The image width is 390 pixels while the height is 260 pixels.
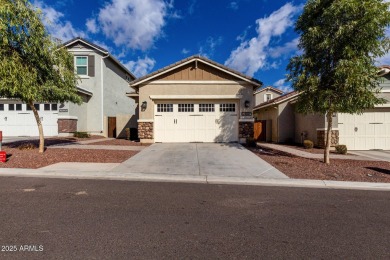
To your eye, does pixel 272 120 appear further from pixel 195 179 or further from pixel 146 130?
pixel 195 179

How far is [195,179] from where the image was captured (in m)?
6.64

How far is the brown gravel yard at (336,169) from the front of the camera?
23.0 feet

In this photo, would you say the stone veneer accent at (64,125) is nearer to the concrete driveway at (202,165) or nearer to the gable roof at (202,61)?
the gable roof at (202,61)

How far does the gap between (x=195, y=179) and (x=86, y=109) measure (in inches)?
664

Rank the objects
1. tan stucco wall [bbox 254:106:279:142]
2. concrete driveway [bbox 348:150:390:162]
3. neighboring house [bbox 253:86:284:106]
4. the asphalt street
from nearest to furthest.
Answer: the asphalt street, concrete driveway [bbox 348:150:390:162], tan stucco wall [bbox 254:106:279:142], neighboring house [bbox 253:86:284:106]

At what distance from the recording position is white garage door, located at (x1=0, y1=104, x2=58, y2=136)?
1838 centimetres

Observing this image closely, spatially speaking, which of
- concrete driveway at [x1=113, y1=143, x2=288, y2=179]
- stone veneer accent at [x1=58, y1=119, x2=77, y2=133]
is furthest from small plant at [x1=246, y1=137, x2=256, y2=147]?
stone veneer accent at [x1=58, y1=119, x2=77, y2=133]

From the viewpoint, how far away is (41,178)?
6582mm

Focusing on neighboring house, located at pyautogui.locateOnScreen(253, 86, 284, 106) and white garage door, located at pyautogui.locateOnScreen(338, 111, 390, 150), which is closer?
white garage door, located at pyautogui.locateOnScreen(338, 111, 390, 150)

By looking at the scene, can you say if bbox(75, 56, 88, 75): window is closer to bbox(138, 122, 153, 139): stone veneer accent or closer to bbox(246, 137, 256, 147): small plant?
bbox(138, 122, 153, 139): stone veneer accent

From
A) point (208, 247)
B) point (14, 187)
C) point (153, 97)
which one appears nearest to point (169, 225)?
point (208, 247)

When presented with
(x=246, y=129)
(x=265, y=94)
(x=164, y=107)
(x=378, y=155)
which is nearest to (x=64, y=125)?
(x=164, y=107)

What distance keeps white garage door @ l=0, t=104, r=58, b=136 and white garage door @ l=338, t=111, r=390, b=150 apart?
20.9 metres

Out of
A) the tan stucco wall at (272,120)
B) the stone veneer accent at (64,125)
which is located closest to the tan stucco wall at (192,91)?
the tan stucco wall at (272,120)
